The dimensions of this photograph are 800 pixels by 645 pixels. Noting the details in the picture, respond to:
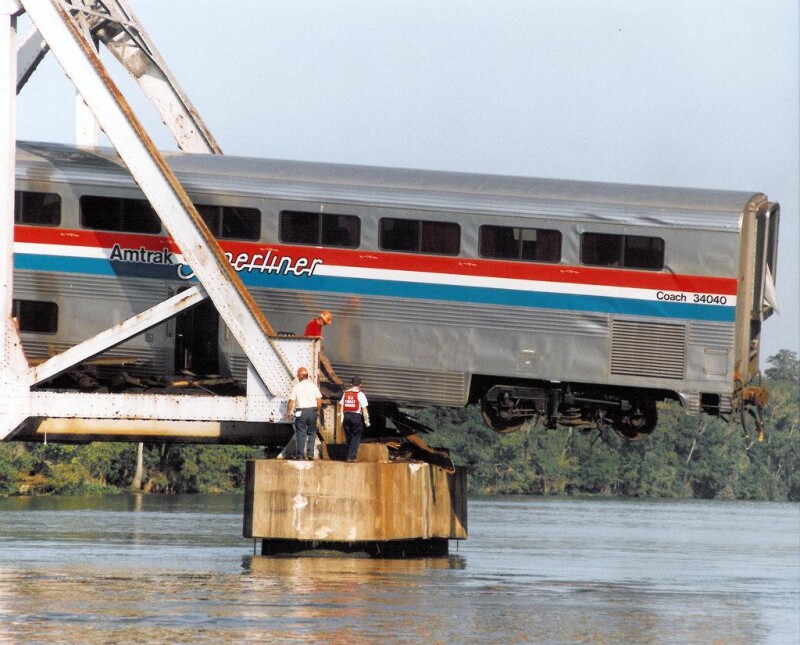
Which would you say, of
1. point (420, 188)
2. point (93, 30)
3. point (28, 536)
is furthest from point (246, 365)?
point (28, 536)

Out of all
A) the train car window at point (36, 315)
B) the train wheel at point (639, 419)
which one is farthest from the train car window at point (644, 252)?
the train car window at point (36, 315)

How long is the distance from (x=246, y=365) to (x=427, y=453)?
4219mm

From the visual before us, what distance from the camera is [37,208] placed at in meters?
29.4

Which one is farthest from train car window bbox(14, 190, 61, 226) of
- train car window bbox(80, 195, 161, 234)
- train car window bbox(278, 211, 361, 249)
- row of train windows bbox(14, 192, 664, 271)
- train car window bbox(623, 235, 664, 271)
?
train car window bbox(623, 235, 664, 271)

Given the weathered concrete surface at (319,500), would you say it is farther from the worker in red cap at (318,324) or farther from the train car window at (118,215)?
the train car window at (118,215)

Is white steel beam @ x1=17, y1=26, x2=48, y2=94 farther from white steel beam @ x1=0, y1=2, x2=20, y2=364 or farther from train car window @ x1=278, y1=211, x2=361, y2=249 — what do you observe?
train car window @ x1=278, y1=211, x2=361, y2=249

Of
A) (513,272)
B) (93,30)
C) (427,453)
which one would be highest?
(93,30)

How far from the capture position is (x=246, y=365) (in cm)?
2955

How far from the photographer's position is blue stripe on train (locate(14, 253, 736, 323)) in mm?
28141

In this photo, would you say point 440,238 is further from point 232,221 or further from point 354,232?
point 232,221

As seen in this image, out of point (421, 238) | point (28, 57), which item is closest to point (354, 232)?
point (421, 238)

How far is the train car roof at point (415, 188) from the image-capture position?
2814 centimetres

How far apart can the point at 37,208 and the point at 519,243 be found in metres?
8.59

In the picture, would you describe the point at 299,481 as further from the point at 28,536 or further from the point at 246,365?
the point at 28,536
